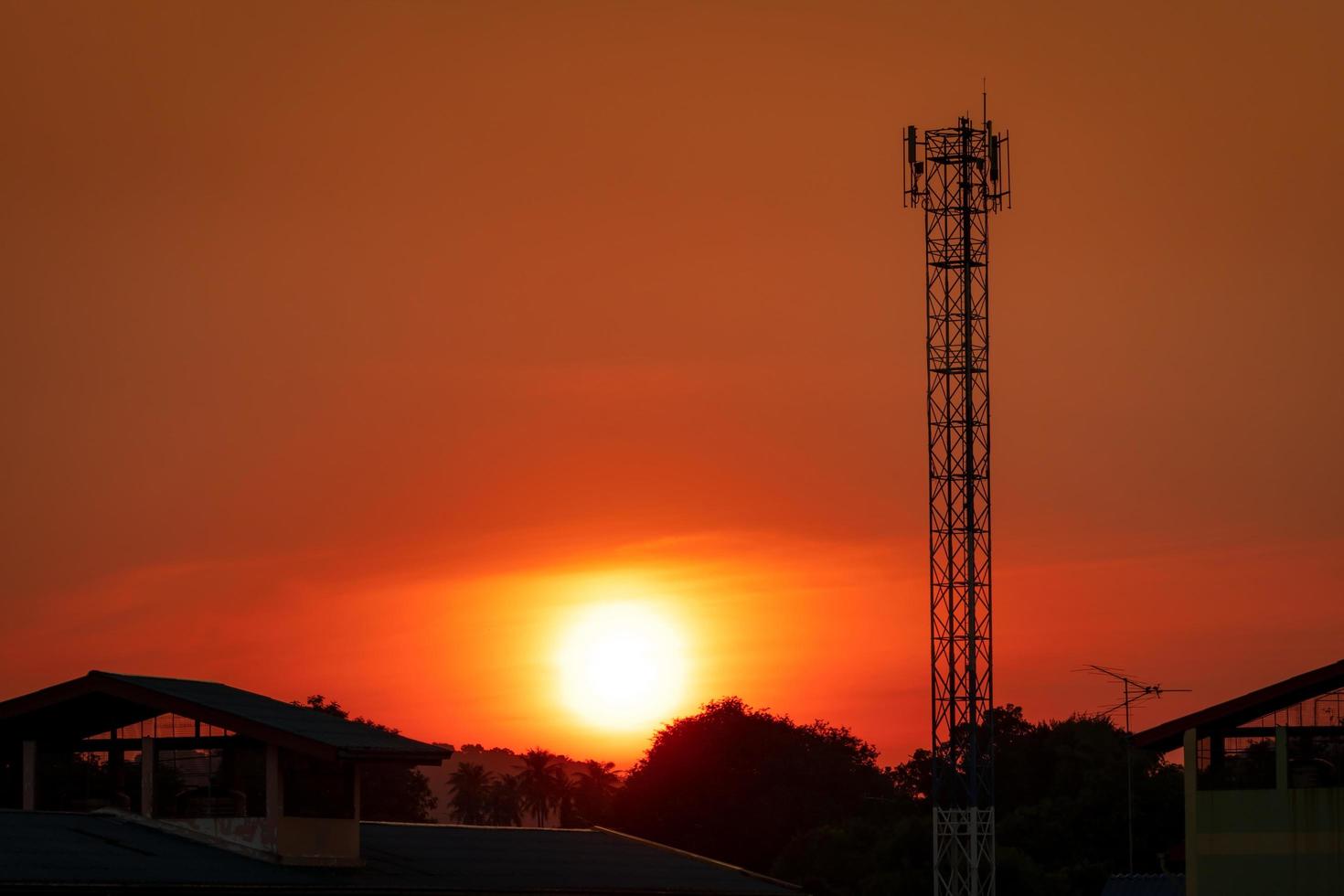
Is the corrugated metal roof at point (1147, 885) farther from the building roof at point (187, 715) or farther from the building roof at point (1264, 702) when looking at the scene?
the building roof at point (187, 715)

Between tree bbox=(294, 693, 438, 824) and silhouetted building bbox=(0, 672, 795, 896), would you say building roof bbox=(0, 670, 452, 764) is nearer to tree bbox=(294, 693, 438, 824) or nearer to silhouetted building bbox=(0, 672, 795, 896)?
silhouetted building bbox=(0, 672, 795, 896)

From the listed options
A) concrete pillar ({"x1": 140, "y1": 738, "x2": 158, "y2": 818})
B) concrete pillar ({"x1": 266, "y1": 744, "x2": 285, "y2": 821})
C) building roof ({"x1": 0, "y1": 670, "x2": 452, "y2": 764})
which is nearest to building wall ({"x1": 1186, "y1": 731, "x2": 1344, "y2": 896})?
building roof ({"x1": 0, "y1": 670, "x2": 452, "y2": 764})

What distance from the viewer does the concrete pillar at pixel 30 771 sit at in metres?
47.6

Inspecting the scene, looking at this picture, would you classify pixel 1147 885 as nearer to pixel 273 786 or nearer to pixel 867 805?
pixel 273 786

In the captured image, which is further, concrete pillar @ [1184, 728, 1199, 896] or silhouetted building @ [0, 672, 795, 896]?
concrete pillar @ [1184, 728, 1199, 896]

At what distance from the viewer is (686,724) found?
14025cm

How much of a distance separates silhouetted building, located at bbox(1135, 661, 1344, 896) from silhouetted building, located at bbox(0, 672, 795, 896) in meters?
13.0

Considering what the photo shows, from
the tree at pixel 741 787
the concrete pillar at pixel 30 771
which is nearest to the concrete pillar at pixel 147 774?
the concrete pillar at pixel 30 771

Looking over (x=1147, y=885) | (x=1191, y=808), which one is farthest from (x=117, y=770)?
(x=1147, y=885)

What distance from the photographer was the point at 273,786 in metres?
Answer: 44.4

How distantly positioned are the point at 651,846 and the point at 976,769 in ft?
73.1

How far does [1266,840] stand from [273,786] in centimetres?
2440

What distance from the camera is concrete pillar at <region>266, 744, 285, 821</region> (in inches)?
1737

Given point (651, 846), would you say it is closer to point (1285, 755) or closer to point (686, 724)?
point (1285, 755)
